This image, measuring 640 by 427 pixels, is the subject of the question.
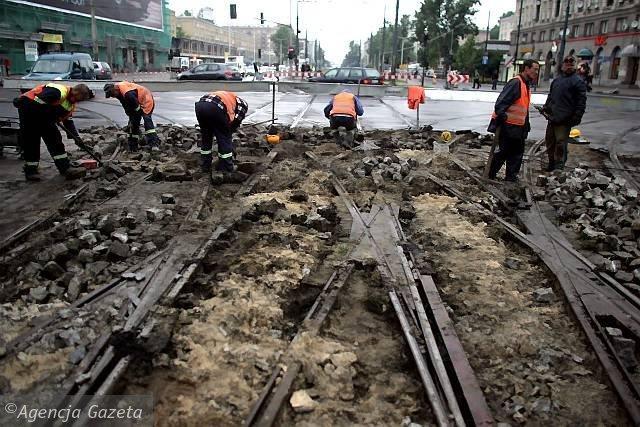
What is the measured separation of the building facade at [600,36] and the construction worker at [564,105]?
94.8 feet

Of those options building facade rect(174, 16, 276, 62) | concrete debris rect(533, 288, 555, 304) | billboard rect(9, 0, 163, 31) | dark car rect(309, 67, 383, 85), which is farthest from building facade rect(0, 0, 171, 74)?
concrete debris rect(533, 288, 555, 304)

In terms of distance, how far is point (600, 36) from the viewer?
159 ft

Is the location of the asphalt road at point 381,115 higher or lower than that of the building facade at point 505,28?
lower

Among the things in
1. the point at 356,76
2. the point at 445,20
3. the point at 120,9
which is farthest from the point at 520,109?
the point at 445,20

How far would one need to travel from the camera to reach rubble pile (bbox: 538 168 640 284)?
5297 mm

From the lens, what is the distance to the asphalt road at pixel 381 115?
15.3 metres

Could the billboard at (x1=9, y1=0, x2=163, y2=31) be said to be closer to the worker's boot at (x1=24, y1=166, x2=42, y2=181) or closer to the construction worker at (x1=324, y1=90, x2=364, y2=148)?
the construction worker at (x1=324, y1=90, x2=364, y2=148)

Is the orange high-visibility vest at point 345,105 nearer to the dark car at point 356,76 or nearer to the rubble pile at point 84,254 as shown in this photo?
the rubble pile at point 84,254

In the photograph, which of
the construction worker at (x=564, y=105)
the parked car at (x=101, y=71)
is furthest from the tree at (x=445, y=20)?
the construction worker at (x=564, y=105)

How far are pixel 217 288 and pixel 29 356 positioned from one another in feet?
4.87

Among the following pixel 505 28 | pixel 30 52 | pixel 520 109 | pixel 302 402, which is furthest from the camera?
pixel 505 28

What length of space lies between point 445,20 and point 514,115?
7886 cm

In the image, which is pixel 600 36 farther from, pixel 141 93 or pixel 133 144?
pixel 133 144

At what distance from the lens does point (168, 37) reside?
71688 mm
